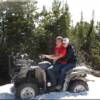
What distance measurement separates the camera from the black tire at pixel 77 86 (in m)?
8.80

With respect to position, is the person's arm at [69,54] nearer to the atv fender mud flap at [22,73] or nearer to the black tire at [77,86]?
the black tire at [77,86]

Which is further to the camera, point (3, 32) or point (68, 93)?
point (3, 32)

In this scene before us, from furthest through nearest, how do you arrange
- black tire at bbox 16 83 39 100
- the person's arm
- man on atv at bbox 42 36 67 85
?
the person's arm → man on atv at bbox 42 36 67 85 → black tire at bbox 16 83 39 100

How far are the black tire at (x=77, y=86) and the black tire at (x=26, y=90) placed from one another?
98cm

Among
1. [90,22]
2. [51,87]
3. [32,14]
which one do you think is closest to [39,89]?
[51,87]

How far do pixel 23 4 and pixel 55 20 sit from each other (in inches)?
136

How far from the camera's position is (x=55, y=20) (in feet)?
98.7

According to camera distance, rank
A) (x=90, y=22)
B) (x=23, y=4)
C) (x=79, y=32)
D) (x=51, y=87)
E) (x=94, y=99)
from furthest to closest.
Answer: (x=90, y=22)
(x=79, y=32)
(x=23, y=4)
(x=51, y=87)
(x=94, y=99)

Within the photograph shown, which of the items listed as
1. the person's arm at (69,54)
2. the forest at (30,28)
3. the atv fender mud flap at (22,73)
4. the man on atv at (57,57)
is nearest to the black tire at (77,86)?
the man on atv at (57,57)

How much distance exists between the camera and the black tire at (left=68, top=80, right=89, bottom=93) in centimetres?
880

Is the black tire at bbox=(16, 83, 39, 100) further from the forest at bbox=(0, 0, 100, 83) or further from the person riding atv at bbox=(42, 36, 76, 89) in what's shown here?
the forest at bbox=(0, 0, 100, 83)

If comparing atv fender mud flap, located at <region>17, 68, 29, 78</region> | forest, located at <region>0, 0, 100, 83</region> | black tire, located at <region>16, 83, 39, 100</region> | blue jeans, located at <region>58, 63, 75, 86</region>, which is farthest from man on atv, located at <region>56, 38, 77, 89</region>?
forest, located at <region>0, 0, 100, 83</region>

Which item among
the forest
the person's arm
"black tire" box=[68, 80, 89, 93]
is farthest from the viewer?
the forest

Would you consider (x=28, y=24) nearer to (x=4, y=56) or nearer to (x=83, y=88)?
(x=4, y=56)
